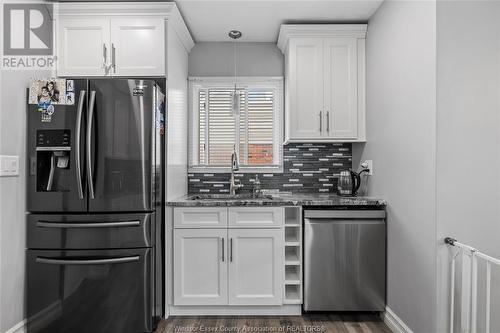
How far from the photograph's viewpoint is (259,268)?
2613mm

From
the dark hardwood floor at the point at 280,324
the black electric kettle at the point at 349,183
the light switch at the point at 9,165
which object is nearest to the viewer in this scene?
the light switch at the point at 9,165

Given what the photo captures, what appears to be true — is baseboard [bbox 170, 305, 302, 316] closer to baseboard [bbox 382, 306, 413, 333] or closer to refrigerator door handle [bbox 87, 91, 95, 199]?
baseboard [bbox 382, 306, 413, 333]

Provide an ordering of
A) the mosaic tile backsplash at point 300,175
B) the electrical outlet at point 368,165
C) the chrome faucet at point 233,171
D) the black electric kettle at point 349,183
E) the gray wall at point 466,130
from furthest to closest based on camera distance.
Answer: the mosaic tile backsplash at point 300,175
the chrome faucet at point 233,171
the black electric kettle at point 349,183
the electrical outlet at point 368,165
the gray wall at point 466,130

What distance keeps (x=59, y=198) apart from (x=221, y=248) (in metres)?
1.23

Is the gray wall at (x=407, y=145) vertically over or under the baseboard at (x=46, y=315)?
over

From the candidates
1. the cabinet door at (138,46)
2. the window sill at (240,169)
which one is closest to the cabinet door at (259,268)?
the window sill at (240,169)

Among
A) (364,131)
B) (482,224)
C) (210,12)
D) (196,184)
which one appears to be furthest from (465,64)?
(196,184)

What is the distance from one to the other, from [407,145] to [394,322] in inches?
51.5

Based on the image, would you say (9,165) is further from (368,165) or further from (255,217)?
(368,165)

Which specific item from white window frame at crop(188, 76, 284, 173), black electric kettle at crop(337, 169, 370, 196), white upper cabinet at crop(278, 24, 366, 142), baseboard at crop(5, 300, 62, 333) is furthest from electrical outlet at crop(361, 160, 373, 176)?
baseboard at crop(5, 300, 62, 333)

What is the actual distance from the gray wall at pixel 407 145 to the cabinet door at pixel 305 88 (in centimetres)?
46

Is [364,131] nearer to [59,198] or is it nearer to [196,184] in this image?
[196,184]

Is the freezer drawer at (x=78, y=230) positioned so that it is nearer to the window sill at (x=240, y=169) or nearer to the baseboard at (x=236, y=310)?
the baseboard at (x=236, y=310)

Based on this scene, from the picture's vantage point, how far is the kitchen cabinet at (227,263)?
2.60 m
